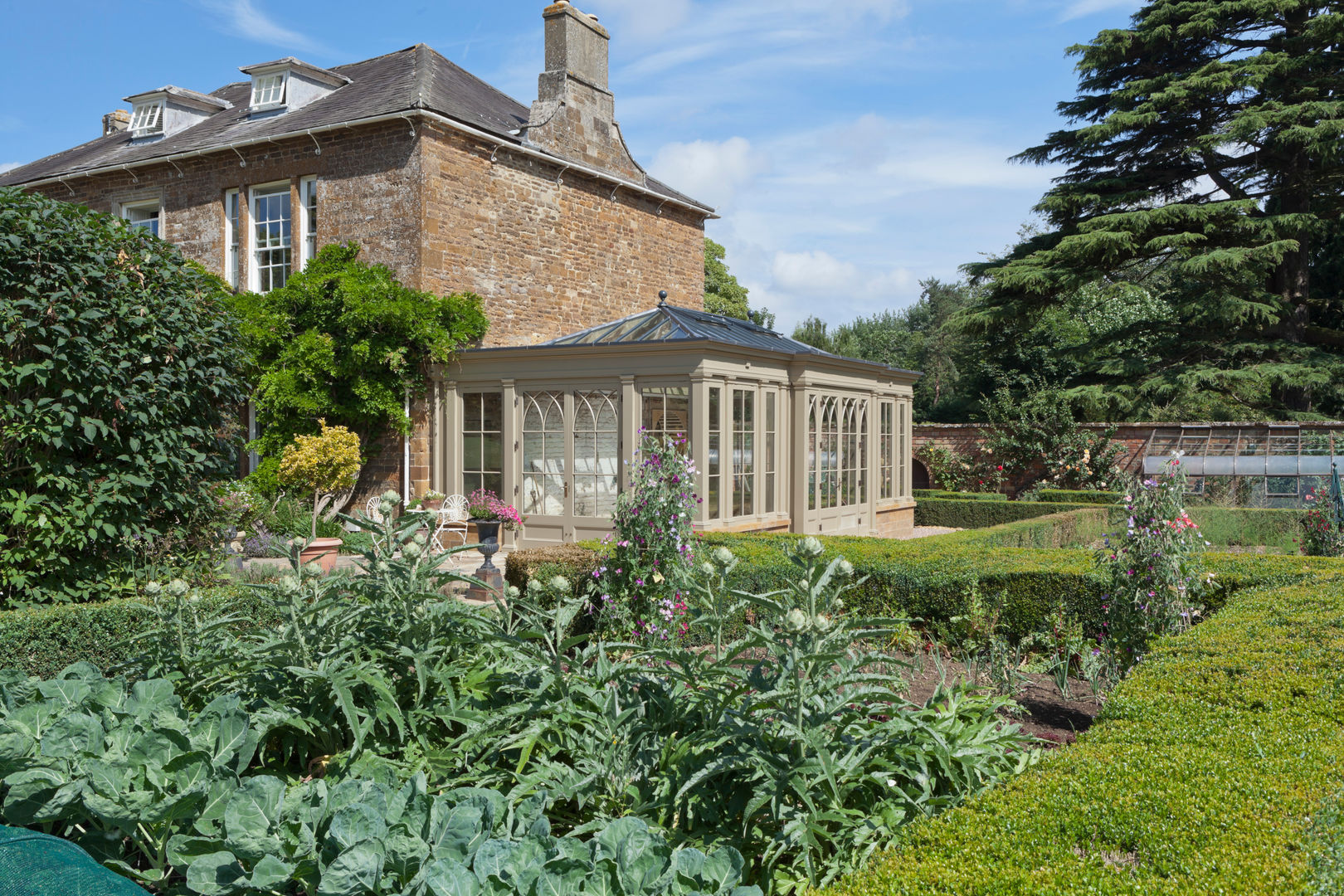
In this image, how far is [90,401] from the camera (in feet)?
18.6

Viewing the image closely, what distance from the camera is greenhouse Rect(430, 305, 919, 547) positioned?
11336 mm

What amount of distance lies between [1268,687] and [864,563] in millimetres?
3602

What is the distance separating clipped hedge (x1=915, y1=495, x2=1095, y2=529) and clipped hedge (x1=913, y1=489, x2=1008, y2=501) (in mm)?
113

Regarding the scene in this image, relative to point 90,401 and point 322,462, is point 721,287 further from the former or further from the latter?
point 90,401

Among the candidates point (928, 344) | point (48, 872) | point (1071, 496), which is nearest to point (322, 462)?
point (48, 872)

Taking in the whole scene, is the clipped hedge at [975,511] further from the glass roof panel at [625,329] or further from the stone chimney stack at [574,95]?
the stone chimney stack at [574,95]

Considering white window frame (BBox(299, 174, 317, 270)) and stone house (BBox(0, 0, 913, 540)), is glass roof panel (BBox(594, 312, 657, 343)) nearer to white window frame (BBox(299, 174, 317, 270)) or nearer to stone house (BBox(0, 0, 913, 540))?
stone house (BBox(0, 0, 913, 540))

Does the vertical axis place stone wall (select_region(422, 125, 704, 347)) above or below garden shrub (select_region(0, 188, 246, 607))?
above

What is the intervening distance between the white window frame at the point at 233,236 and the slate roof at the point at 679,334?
5.19 meters

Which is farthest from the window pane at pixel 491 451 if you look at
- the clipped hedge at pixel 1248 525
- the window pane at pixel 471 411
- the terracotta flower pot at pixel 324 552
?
the clipped hedge at pixel 1248 525

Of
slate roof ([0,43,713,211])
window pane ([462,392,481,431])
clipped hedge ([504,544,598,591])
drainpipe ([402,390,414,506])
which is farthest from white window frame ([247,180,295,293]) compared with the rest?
clipped hedge ([504,544,598,591])

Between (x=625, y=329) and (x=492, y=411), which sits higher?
(x=625, y=329)

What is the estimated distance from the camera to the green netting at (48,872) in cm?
186

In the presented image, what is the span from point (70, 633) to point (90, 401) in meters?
1.41
